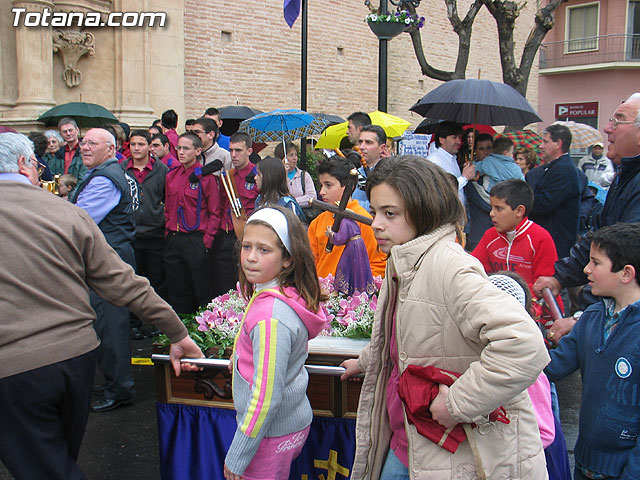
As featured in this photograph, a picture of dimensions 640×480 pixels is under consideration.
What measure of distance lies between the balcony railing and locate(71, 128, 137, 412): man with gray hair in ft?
97.2

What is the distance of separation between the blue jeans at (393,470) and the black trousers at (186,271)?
4.56 meters

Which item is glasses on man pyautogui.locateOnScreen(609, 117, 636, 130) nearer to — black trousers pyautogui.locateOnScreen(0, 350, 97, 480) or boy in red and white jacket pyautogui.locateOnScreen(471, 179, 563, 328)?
boy in red and white jacket pyautogui.locateOnScreen(471, 179, 563, 328)

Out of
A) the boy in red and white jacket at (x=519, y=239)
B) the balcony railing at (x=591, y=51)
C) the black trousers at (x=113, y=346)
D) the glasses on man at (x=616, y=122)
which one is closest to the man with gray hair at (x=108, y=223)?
the black trousers at (x=113, y=346)

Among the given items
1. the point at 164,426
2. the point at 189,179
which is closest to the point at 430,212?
the point at 164,426

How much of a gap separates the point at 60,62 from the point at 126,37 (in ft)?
4.66

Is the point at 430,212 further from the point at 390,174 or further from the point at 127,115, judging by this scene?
the point at 127,115

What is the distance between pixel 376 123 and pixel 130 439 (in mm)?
5331

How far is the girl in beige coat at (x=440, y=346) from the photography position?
1.89 m

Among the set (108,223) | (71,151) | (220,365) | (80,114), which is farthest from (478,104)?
(80,114)

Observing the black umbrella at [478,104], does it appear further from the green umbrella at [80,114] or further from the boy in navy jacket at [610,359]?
the green umbrella at [80,114]

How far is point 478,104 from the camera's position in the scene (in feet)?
21.1

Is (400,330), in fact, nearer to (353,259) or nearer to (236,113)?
(353,259)

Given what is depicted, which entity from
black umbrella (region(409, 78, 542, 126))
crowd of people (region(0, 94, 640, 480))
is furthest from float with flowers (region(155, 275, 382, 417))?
black umbrella (region(409, 78, 542, 126))

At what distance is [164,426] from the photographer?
330cm
